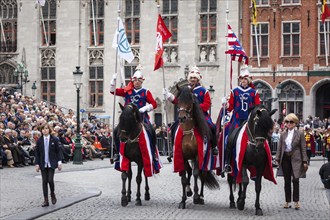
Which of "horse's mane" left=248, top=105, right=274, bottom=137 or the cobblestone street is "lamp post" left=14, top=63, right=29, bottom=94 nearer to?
the cobblestone street

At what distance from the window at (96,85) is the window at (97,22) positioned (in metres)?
1.75

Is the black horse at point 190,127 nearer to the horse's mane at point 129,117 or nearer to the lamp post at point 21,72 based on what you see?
the horse's mane at point 129,117

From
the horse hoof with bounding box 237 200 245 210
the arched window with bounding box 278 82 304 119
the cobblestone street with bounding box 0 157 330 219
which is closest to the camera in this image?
the cobblestone street with bounding box 0 157 330 219

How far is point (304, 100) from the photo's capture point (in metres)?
41.7

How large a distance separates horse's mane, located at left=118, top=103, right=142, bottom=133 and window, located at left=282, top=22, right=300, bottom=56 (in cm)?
2958

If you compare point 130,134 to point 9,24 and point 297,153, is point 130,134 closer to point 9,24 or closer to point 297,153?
point 297,153

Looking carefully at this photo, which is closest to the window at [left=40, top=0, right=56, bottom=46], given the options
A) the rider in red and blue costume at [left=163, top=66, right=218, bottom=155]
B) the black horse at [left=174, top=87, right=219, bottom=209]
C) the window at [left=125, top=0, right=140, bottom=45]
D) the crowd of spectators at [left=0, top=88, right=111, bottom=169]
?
the window at [left=125, top=0, right=140, bottom=45]

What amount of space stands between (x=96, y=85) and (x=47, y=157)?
3246 centimetres

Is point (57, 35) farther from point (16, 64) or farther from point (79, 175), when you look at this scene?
point (79, 175)

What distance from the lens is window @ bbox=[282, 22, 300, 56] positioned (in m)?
42.2

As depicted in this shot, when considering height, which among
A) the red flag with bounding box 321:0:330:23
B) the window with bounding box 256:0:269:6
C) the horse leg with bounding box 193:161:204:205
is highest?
the window with bounding box 256:0:269:6

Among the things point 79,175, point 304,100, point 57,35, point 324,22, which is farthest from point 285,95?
point 79,175

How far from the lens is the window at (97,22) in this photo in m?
46.4

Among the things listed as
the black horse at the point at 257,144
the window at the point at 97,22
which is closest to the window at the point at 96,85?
the window at the point at 97,22
